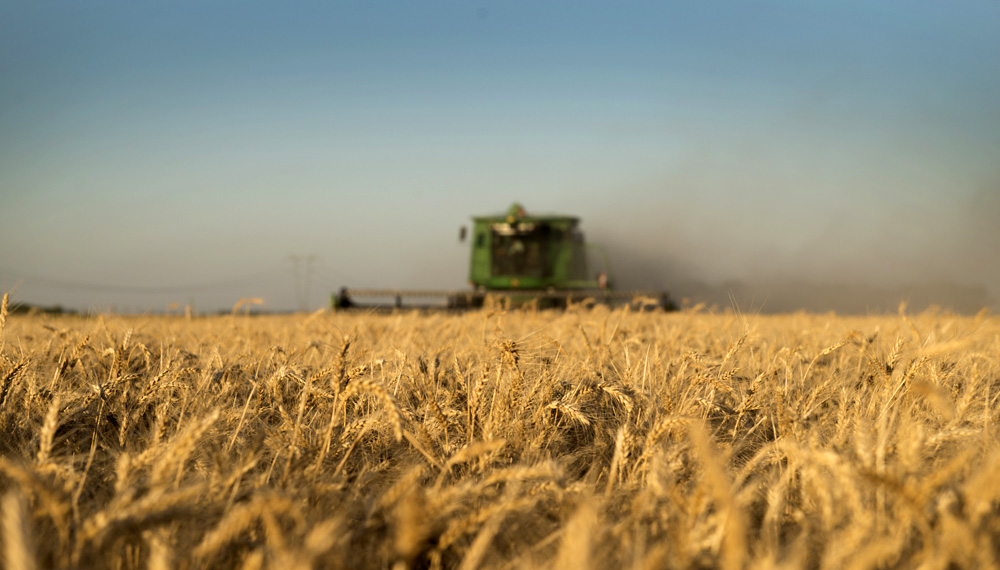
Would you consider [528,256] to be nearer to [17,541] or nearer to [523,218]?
[523,218]

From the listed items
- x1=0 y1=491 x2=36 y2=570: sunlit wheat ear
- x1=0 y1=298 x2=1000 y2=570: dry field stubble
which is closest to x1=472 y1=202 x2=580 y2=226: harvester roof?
x1=0 y1=298 x2=1000 y2=570: dry field stubble

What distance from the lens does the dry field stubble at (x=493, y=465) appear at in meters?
0.83

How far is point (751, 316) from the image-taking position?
9.00ft

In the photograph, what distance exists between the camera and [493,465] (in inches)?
54.3

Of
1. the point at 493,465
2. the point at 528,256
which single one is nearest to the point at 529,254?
the point at 528,256

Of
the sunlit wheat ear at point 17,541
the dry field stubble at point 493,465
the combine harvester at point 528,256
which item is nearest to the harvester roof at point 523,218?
the combine harvester at point 528,256

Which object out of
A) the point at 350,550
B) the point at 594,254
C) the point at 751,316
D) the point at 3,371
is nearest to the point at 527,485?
the point at 350,550

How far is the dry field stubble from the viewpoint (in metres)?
0.83

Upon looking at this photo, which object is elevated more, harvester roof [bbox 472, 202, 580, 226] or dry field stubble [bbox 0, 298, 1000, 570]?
harvester roof [bbox 472, 202, 580, 226]

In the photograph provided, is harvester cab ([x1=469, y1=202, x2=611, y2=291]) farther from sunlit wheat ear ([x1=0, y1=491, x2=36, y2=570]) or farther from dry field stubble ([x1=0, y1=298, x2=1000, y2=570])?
sunlit wheat ear ([x1=0, y1=491, x2=36, y2=570])

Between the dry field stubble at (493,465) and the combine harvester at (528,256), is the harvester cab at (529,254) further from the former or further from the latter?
the dry field stubble at (493,465)

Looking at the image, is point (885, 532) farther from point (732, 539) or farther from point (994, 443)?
point (994, 443)

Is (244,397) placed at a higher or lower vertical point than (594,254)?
lower

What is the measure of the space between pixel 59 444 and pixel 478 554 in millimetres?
1538
